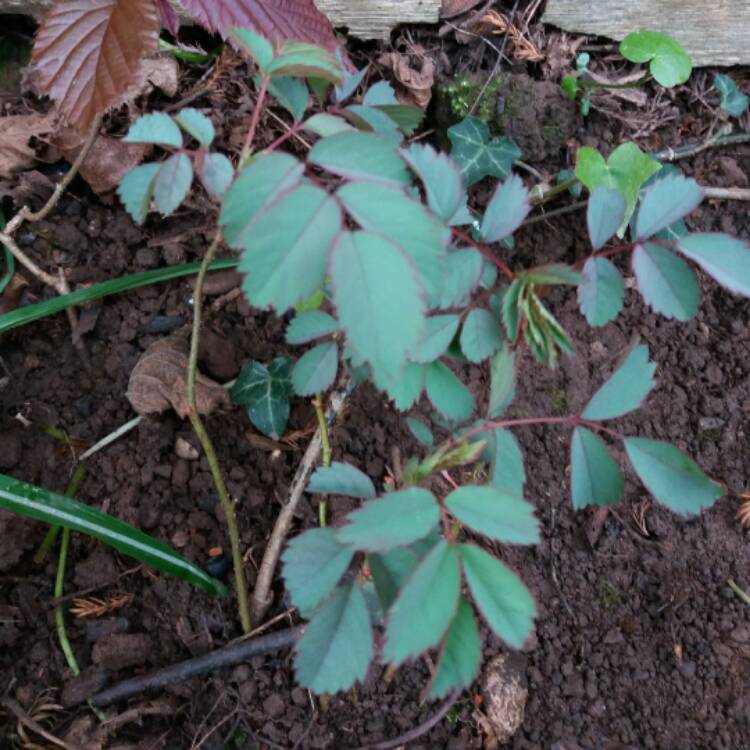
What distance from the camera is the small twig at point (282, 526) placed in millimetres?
1189

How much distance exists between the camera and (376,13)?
5.28ft

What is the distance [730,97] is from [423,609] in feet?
5.12

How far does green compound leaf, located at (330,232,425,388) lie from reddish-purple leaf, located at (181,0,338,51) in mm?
819

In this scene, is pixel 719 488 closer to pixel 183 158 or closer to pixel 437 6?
pixel 183 158

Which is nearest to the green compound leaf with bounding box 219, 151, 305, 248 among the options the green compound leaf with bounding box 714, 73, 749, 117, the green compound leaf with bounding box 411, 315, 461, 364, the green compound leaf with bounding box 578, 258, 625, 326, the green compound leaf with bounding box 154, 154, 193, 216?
the green compound leaf with bounding box 154, 154, 193, 216

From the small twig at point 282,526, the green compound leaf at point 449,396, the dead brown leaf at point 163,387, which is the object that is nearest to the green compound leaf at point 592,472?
the green compound leaf at point 449,396

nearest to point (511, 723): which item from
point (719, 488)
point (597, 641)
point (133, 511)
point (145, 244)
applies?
point (597, 641)

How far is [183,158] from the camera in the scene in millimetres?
846

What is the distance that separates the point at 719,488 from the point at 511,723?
61 centimetres

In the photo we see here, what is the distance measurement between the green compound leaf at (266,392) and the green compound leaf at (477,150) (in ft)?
1.91

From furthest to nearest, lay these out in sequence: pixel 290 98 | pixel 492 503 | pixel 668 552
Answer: pixel 668 552
pixel 290 98
pixel 492 503

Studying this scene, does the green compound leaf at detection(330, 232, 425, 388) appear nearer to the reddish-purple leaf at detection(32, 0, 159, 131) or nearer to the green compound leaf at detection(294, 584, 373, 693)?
the green compound leaf at detection(294, 584, 373, 693)

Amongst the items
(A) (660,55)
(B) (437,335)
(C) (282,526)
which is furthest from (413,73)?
(C) (282,526)

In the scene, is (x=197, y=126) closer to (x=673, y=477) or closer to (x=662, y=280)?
(x=662, y=280)
